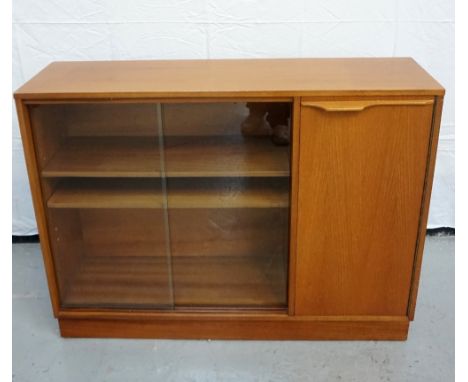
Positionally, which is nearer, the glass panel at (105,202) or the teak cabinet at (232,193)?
the teak cabinet at (232,193)

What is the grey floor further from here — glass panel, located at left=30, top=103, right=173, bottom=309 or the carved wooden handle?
the carved wooden handle

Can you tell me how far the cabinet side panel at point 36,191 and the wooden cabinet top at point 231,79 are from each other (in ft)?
0.25

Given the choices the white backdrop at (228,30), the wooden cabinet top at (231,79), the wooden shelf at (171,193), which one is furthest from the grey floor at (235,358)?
the white backdrop at (228,30)

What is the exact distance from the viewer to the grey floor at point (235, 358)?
1.95m

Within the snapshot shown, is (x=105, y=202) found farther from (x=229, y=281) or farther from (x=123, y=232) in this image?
(x=229, y=281)

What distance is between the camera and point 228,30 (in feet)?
7.48

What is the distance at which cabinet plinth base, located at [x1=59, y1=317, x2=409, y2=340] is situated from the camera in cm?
207

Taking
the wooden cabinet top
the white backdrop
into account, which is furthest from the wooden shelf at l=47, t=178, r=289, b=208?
the white backdrop

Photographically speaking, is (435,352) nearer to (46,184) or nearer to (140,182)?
(140,182)

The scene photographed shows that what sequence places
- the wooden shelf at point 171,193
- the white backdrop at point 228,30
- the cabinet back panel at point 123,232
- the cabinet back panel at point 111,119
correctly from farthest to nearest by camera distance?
the white backdrop at point 228,30 < the cabinet back panel at point 123,232 < the wooden shelf at point 171,193 < the cabinet back panel at point 111,119

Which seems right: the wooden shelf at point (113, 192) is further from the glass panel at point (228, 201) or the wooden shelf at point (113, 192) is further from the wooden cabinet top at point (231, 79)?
the wooden cabinet top at point (231, 79)

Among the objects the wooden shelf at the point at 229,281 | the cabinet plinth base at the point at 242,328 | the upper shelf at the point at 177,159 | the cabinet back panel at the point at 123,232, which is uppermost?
the upper shelf at the point at 177,159

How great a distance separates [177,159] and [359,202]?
623 millimetres

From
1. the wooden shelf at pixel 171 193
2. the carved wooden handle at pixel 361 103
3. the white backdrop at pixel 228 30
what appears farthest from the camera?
the white backdrop at pixel 228 30
